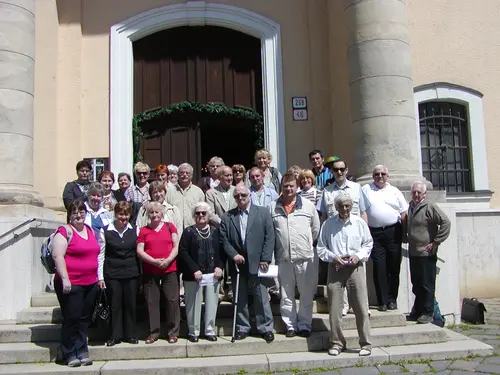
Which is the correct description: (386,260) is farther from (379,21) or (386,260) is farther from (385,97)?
(379,21)

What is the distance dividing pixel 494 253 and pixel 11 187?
7808 mm

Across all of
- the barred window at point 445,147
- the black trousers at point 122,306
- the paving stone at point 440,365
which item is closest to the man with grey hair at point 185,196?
the black trousers at point 122,306

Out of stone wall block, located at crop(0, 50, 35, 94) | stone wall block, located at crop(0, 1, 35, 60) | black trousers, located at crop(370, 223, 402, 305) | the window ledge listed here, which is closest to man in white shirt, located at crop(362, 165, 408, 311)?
black trousers, located at crop(370, 223, 402, 305)

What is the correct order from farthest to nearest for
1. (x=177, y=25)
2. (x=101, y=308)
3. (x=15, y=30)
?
(x=177, y=25)
(x=15, y=30)
(x=101, y=308)

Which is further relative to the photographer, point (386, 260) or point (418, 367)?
point (386, 260)

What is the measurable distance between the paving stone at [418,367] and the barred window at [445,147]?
16.7 ft

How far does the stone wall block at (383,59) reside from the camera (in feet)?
26.7

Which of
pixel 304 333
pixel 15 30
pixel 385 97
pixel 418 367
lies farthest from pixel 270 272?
pixel 15 30

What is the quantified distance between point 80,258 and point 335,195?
3042 mm

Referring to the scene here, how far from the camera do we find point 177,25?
405 inches

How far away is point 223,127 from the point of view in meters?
10.6

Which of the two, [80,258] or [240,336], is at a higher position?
[80,258]

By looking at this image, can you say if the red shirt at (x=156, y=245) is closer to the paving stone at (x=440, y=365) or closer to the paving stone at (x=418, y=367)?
the paving stone at (x=418, y=367)

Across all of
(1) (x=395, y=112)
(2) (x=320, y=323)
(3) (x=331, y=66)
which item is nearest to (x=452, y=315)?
(2) (x=320, y=323)
